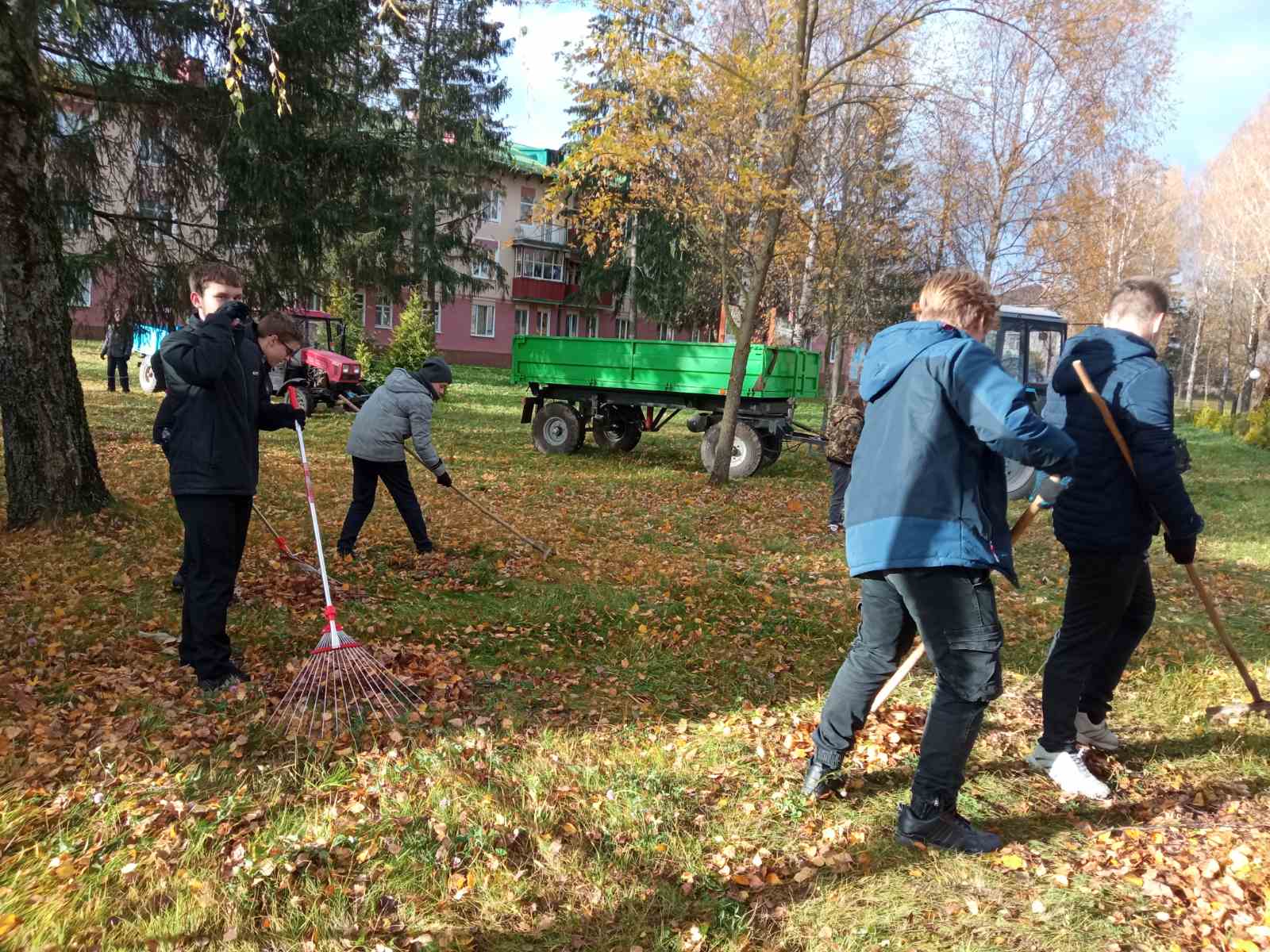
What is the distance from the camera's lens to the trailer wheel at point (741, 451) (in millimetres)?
11867

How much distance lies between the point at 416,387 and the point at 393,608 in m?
1.87

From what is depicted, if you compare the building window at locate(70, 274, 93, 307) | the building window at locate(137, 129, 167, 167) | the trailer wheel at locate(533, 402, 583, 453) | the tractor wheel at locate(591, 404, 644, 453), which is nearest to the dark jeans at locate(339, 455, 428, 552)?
the building window at locate(70, 274, 93, 307)

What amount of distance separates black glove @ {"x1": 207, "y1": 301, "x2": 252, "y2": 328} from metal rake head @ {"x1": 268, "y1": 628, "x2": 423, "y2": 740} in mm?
1465

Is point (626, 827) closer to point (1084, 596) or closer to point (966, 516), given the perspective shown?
point (966, 516)

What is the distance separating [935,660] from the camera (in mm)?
2768

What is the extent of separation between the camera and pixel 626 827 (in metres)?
3.09

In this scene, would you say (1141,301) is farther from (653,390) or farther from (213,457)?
(653,390)

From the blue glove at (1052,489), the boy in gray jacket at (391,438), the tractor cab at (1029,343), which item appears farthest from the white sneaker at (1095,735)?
the tractor cab at (1029,343)

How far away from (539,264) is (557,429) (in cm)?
3027

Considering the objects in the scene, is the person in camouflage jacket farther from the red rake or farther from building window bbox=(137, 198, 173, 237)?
building window bbox=(137, 198, 173, 237)

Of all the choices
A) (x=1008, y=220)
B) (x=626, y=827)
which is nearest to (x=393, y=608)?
(x=626, y=827)

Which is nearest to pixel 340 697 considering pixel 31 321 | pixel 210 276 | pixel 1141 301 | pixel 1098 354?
pixel 210 276

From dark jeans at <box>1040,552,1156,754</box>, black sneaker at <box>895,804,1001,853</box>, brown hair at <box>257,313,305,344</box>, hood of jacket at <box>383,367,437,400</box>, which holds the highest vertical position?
brown hair at <box>257,313,305,344</box>

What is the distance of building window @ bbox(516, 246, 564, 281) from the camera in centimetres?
4128
